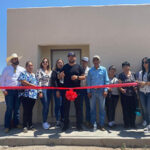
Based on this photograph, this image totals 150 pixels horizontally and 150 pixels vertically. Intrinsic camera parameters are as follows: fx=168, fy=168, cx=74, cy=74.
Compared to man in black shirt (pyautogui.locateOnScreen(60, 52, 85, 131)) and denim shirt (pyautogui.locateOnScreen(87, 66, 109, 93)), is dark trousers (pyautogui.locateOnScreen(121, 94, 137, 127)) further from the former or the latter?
man in black shirt (pyautogui.locateOnScreen(60, 52, 85, 131))

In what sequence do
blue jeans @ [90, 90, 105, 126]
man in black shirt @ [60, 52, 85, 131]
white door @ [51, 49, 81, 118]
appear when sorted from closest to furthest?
man in black shirt @ [60, 52, 85, 131] → blue jeans @ [90, 90, 105, 126] → white door @ [51, 49, 81, 118]

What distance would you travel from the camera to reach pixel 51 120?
580 centimetres

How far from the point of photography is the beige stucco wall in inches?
224

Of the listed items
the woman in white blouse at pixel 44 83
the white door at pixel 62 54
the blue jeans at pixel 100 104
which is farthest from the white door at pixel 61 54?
the blue jeans at pixel 100 104

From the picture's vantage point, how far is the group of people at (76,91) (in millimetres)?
4609

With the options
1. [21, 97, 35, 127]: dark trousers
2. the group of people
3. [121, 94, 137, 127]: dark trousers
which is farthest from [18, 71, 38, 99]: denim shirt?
[121, 94, 137, 127]: dark trousers

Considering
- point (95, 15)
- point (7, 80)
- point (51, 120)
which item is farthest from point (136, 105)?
point (7, 80)

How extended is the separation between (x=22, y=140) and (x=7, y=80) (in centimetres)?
168

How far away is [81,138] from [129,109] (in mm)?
1746

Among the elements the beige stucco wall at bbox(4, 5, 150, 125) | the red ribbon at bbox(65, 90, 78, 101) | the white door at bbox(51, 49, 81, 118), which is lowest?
the red ribbon at bbox(65, 90, 78, 101)

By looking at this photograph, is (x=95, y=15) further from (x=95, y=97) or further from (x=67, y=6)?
(x=95, y=97)

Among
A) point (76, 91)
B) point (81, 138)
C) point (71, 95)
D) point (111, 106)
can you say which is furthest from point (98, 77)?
point (81, 138)

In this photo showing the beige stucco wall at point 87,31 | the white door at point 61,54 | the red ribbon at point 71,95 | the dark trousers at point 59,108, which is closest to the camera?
the red ribbon at point 71,95

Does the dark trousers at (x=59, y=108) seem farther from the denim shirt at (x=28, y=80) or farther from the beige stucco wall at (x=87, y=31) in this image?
the beige stucco wall at (x=87, y=31)
